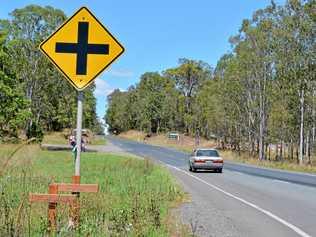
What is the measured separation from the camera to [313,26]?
175ft

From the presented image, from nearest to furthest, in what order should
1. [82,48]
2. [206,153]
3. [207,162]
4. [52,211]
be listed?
[52,211] → [82,48] → [207,162] → [206,153]

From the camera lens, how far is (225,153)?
7625 centimetres

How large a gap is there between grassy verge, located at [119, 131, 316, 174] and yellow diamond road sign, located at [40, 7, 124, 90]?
37.9 metres

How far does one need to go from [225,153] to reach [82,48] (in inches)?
2720

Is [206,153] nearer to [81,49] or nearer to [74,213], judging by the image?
[81,49]

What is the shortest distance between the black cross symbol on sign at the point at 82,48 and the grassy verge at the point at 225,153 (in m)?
37.9

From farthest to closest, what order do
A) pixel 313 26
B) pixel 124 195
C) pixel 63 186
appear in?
pixel 313 26 → pixel 124 195 → pixel 63 186

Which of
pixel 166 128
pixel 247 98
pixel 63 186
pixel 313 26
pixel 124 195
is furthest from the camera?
pixel 166 128

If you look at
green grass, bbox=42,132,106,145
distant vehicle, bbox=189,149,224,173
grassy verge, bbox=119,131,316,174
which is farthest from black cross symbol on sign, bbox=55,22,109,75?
green grass, bbox=42,132,106,145

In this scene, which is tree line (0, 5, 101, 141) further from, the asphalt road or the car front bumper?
the asphalt road

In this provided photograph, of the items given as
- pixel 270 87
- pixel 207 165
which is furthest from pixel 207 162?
pixel 270 87

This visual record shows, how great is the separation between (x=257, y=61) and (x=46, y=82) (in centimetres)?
2390

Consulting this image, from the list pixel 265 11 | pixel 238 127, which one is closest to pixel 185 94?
pixel 238 127

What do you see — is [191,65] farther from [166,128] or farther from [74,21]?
[74,21]
